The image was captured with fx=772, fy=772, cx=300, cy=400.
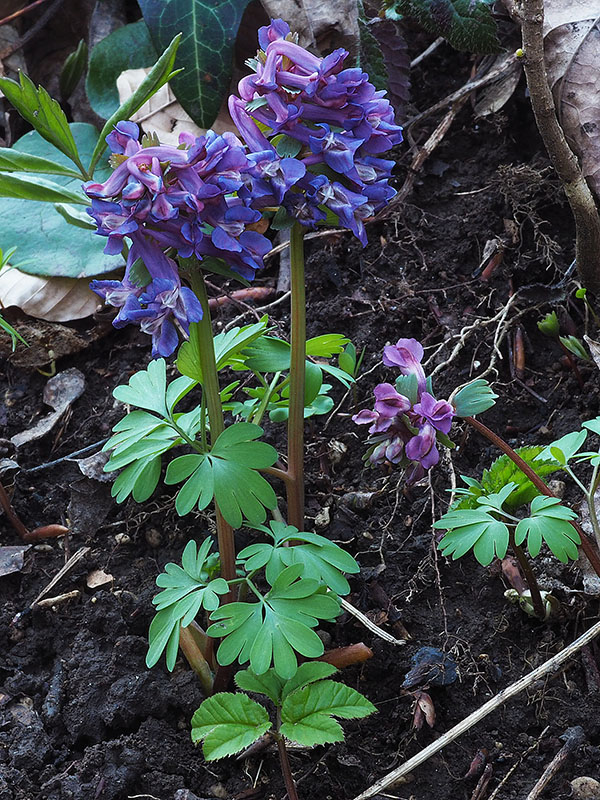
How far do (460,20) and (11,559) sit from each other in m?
2.11

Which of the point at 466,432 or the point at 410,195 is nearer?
the point at 466,432

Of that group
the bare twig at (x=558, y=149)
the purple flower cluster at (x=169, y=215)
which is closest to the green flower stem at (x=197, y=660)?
the purple flower cluster at (x=169, y=215)

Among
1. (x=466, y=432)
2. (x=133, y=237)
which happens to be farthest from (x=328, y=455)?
(x=133, y=237)

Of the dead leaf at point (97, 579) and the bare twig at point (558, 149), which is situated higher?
the bare twig at point (558, 149)

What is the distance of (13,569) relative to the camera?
2.02 m

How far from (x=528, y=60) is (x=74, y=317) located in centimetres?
165

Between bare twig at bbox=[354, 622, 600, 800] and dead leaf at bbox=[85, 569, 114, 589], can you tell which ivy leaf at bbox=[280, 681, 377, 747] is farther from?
dead leaf at bbox=[85, 569, 114, 589]

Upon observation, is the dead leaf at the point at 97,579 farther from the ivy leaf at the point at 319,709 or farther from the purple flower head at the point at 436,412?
the purple flower head at the point at 436,412

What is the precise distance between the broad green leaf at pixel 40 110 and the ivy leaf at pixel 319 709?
44.4 inches

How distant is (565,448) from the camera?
1.64m

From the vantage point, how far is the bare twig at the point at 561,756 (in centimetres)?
148

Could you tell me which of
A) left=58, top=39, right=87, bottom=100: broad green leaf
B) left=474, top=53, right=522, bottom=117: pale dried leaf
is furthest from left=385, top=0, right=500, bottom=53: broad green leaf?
left=58, top=39, right=87, bottom=100: broad green leaf

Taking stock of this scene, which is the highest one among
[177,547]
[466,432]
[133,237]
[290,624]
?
[133,237]

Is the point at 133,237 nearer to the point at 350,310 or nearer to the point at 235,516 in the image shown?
the point at 235,516
